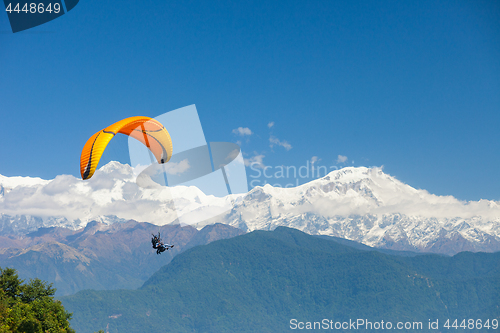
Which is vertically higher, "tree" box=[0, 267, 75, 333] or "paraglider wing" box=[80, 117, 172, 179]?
"paraglider wing" box=[80, 117, 172, 179]

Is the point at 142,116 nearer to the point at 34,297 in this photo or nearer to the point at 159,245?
the point at 159,245

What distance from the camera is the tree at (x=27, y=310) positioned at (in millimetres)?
41656

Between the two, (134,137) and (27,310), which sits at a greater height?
(134,137)

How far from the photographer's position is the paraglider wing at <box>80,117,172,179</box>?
39.1m

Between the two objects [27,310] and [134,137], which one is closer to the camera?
[27,310]

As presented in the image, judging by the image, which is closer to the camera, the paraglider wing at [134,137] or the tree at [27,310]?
the paraglider wing at [134,137]

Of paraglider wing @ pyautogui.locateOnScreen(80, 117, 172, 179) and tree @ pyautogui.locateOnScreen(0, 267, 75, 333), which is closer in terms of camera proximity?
paraglider wing @ pyautogui.locateOnScreen(80, 117, 172, 179)

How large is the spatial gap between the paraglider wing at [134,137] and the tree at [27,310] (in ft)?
51.7

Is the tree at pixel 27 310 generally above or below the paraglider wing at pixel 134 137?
below

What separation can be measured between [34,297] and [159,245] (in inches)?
973

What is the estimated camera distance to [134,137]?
48.7 m

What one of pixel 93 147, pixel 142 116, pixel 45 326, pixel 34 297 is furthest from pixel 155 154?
pixel 34 297

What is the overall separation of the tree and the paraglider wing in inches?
620

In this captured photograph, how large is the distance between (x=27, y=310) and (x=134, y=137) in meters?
21.2
